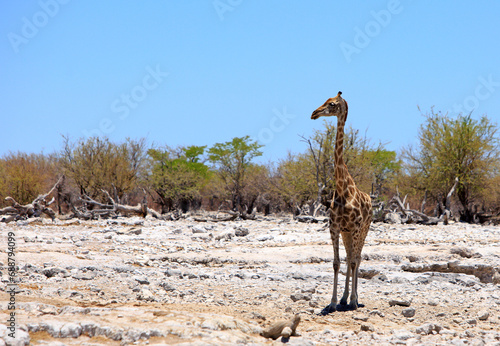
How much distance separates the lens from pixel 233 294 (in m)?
8.38

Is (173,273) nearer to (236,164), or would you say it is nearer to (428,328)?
(428,328)

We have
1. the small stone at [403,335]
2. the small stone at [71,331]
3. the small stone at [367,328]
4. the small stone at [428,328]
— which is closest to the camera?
the small stone at [71,331]

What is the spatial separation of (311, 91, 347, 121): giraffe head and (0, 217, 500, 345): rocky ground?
2.99 m

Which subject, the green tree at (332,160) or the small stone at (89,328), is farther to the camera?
the green tree at (332,160)

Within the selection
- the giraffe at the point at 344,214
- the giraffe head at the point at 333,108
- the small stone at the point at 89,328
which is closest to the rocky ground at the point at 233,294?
the small stone at the point at 89,328

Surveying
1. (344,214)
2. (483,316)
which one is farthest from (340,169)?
(483,316)

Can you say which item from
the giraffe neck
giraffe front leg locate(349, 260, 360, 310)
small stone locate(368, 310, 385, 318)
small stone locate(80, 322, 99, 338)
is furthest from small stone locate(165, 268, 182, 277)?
small stone locate(80, 322, 99, 338)

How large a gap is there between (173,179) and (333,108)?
1261 inches

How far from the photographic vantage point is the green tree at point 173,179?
38.7 metres

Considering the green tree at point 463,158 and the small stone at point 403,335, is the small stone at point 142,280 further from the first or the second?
the green tree at point 463,158

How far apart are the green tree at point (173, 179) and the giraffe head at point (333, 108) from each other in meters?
31.2

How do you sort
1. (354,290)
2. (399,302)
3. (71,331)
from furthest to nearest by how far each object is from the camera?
(399,302)
(354,290)
(71,331)

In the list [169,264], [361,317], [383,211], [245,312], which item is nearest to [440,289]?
[361,317]

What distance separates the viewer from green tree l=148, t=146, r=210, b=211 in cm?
3872
